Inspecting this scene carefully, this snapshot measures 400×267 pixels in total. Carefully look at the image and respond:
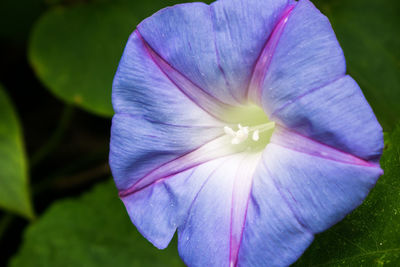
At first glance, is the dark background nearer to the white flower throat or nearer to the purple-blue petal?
the white flower throat

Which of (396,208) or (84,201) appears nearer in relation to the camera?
(396,208)

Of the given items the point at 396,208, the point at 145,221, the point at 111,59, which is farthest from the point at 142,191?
the point at 111,59

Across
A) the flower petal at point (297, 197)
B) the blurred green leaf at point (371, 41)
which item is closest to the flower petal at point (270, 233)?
the flower petal at point (297, 197)

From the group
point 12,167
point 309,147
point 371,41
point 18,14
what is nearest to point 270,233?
point 309,147

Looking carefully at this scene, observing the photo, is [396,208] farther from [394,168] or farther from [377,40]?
[377,40]

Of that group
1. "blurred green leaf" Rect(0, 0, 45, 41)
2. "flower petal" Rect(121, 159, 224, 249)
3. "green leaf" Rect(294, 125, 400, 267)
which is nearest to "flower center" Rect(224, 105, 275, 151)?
"flower petal" Rect(121, 159, 224, 249)
